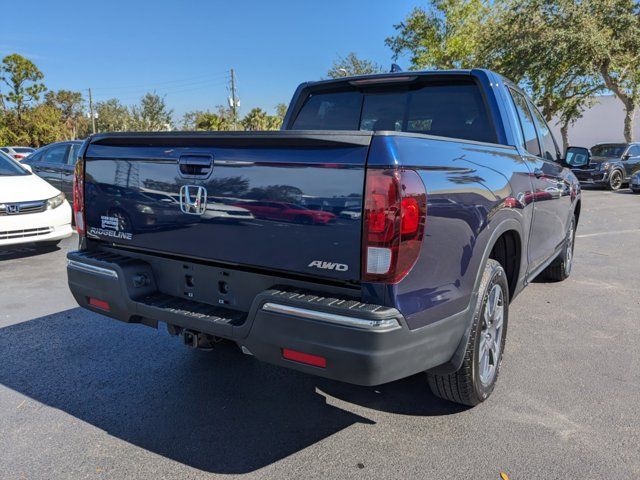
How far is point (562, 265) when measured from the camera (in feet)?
19.0

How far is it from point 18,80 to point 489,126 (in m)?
50.2

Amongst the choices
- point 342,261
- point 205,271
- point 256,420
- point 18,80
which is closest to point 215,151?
point 205,271

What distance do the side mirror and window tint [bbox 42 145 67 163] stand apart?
347 inches

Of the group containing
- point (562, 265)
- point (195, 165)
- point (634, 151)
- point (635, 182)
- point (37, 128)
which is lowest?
point (562, 265)

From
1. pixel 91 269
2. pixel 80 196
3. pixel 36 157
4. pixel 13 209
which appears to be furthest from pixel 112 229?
pixel 36 157

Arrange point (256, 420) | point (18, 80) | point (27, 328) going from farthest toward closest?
point (18, 80), point (27, 328), point (256, 420)

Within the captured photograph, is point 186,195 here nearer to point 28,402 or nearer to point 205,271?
point 205,271

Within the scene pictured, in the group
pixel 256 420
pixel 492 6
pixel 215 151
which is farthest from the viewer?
pixel 492 6

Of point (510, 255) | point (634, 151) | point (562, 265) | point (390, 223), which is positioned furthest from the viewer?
point (634, 151)

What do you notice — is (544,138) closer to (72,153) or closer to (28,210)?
(28,210)

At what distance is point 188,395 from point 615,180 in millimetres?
19588

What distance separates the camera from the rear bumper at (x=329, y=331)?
2.10m

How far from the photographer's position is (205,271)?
2691 mm

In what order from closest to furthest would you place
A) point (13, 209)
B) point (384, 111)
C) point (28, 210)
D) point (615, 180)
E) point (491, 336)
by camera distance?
point (491, 336) < point (384, 111) < point (13, 209) < point (28, 210) < point (615, 180)
